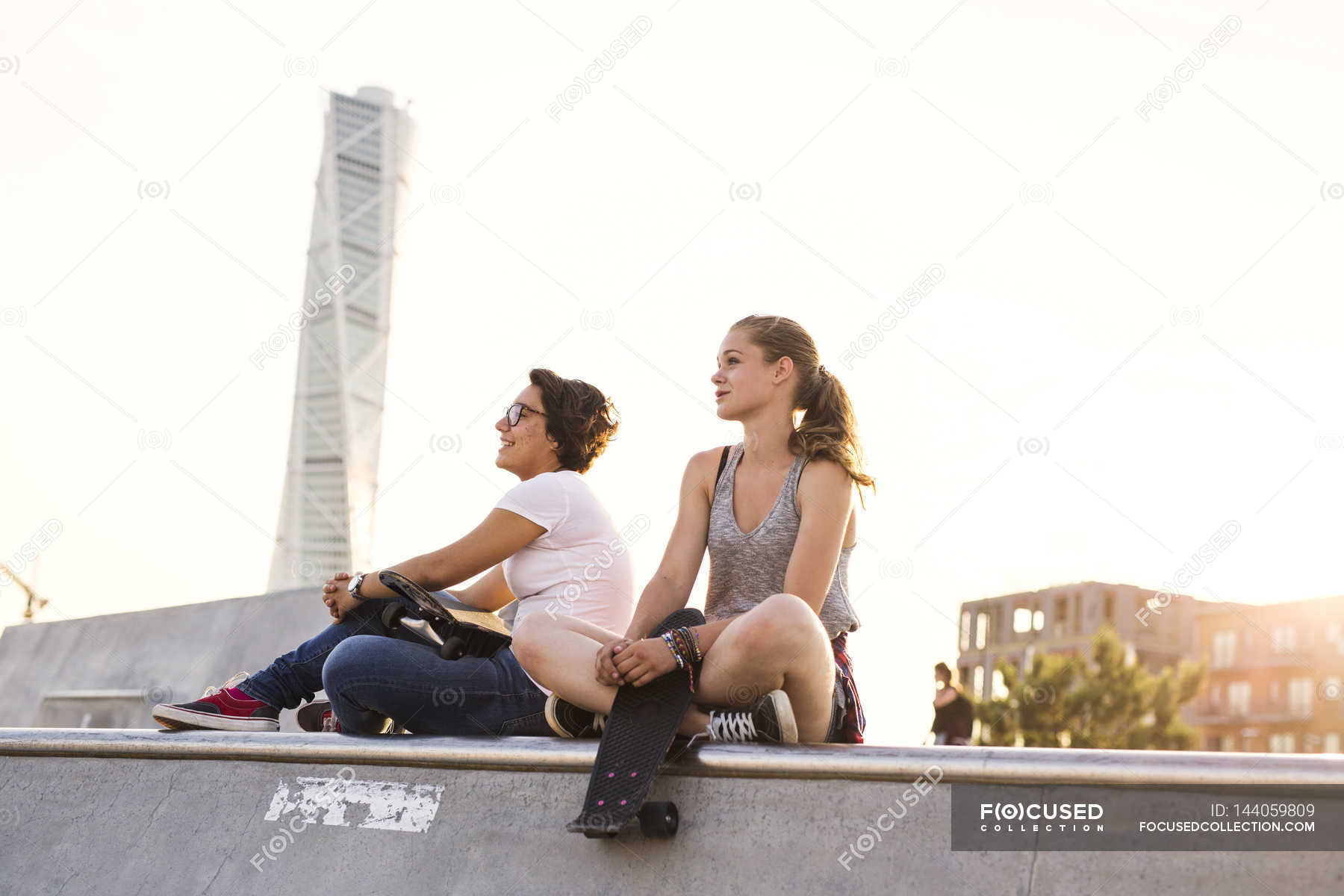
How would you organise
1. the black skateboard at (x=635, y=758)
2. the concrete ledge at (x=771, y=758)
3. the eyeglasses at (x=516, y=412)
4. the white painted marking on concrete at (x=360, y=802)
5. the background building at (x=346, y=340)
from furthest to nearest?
1. the background building at (x=346, y=340)
2. the eyeglasses at (x=516, y=412)
3. the white painted marking on concrete at (x=360, y=802)
4. the black skateboard at (x=635, y=758)
5. the concrete ledge at (x=771, y=758)

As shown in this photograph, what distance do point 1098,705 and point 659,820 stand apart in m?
45.0

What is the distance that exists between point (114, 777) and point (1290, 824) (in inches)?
126

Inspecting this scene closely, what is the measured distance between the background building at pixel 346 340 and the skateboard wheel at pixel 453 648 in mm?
34747

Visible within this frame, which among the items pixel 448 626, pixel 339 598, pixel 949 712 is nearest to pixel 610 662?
pixel 448 626

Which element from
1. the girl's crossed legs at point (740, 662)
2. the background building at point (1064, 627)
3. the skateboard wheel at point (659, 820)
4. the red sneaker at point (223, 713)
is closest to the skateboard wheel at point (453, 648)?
the girl's crossed legs at point (740, 662)

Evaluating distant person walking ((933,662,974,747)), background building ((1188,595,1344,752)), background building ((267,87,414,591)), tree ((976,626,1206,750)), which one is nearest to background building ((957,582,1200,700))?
background building ((1188,595,1344,752))

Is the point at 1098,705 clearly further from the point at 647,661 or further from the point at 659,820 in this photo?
the point at 659,820

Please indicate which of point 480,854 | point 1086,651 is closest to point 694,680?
point 480,854

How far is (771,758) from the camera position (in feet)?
8.46

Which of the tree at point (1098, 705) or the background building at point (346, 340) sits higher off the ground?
the background building at point (346, 340)

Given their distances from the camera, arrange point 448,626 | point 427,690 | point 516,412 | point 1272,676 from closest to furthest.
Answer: point 427,690, point 448,626, point 516,412, point 1272,676

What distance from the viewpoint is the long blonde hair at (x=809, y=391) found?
364cm

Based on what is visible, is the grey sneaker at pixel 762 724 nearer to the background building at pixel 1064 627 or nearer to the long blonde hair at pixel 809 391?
the long blonde hair at pixel 809 391

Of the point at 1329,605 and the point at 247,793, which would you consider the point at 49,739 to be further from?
the point at 1329,605
